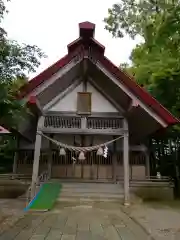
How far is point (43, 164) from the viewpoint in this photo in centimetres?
1207

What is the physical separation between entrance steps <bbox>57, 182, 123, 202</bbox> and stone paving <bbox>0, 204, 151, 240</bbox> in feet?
6.60

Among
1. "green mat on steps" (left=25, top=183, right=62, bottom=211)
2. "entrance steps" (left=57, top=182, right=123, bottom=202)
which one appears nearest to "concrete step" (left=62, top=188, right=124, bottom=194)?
"entrance steps" (left=57, top=182, right=123, bottom=202)

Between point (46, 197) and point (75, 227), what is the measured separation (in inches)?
133

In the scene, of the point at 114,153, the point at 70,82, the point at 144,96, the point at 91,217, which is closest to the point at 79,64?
the point at 70,82

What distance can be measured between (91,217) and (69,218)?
23.0 inches

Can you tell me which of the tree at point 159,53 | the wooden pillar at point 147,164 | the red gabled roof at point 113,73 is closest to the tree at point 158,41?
the tree at point 159,53

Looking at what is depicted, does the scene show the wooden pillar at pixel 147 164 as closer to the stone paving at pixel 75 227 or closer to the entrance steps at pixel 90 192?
the entrance steps at pixel 90 192

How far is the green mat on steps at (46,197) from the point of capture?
746 centimetres

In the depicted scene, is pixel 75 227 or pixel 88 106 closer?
pixel 75 227

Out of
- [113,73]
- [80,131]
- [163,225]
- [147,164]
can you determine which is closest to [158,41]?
[113,73]

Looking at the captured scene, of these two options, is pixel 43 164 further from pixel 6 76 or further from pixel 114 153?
pixel 6 76

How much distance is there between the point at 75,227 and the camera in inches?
205

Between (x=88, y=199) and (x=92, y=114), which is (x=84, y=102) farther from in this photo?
(x=88, y=199)

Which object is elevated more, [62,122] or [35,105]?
[35,105]
